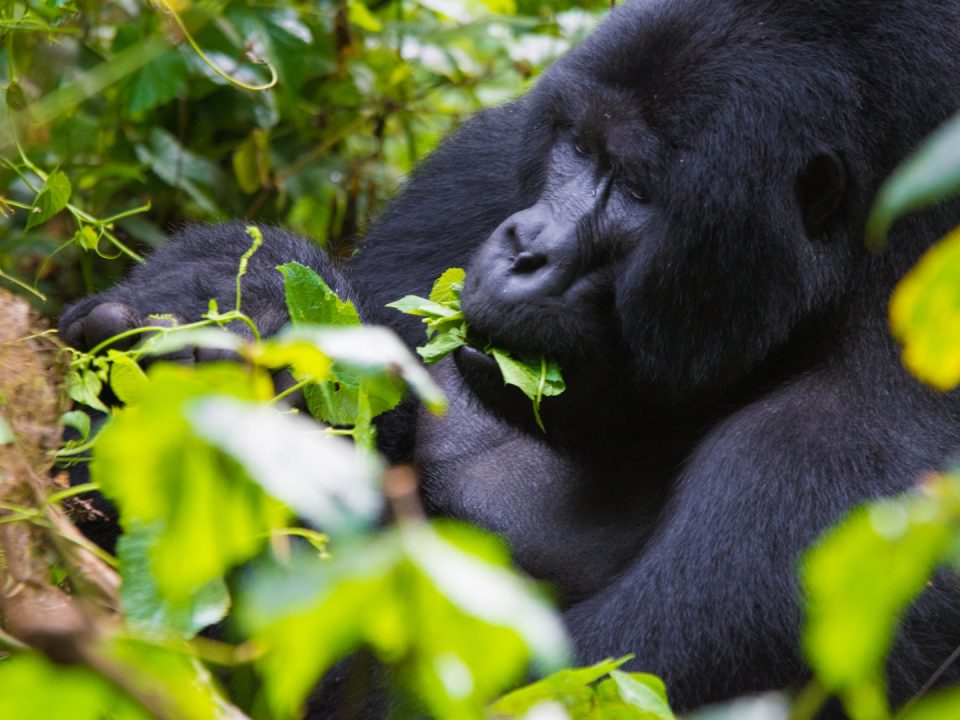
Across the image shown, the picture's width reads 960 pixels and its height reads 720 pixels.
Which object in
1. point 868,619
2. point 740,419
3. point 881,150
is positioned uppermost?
point 868,619

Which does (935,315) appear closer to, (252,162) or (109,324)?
(109,324)

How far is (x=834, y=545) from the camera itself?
814mm

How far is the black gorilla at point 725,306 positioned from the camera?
1.94 meters

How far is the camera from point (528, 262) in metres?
2.14

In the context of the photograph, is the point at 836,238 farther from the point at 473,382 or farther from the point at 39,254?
the point at 39,254

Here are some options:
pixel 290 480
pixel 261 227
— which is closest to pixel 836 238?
pixel 261 227

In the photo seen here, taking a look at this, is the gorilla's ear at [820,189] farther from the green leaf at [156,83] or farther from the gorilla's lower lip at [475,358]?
the green leaf at [156,83]

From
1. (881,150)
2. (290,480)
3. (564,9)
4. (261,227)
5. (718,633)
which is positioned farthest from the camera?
(564,9)

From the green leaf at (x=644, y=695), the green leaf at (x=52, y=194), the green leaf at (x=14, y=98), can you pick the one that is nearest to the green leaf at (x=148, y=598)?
the green leaf at (x=644, y=695)

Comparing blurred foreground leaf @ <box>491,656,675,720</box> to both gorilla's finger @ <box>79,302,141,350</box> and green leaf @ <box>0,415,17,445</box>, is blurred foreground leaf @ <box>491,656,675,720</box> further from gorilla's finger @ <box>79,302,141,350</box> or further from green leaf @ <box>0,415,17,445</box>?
gorilla's finger @ <box>79,302,141,350</box>

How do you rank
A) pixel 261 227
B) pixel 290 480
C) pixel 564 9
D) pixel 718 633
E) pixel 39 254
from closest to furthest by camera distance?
pixel 290 480, pixel 718 633, pixel 261 227, pixel 39 254, pixel 564 9

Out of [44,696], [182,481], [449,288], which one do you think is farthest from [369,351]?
[449,288]

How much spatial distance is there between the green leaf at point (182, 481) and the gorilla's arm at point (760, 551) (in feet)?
3.91

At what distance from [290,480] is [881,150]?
1665 millimetres
